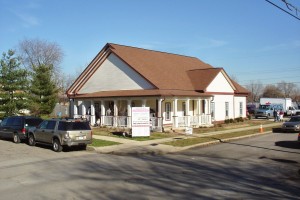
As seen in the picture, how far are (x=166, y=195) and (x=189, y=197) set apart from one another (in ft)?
1.97

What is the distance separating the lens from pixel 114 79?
35.0 meters

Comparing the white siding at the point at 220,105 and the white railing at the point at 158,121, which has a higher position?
the white siding at the point at 220,105

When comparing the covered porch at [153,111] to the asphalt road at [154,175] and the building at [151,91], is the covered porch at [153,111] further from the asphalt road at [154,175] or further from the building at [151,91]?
the asphalt road at [154,175]

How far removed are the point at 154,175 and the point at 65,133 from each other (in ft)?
25.4

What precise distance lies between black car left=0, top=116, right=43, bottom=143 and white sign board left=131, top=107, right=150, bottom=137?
5960 mm

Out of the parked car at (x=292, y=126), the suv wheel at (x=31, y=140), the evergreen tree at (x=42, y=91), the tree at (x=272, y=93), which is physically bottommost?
the suv wheel at (x=31, y=140)

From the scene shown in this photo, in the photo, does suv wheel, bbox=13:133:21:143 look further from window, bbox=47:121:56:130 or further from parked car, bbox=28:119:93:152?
window, bbox=47:121:56:130

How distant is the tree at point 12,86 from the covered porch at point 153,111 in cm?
536

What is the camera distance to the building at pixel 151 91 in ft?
102

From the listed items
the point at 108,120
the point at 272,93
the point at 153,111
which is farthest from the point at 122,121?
the point at 272,93

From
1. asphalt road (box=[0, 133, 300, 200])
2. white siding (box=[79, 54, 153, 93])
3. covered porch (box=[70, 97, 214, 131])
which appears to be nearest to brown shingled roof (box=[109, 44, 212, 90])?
white siding (box=[79, 54, 153, 93])

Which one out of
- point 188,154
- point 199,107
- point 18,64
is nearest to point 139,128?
point 188,154

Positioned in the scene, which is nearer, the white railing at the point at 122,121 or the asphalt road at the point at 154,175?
the asphalt road at the point at 154,175

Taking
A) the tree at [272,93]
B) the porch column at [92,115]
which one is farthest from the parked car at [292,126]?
the tree at [272,93]
